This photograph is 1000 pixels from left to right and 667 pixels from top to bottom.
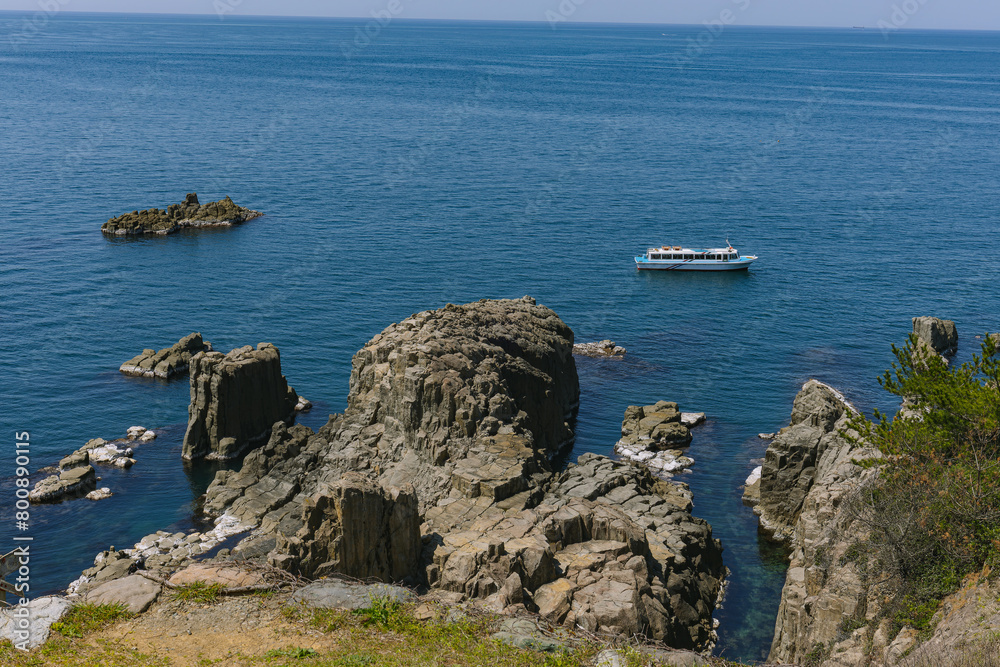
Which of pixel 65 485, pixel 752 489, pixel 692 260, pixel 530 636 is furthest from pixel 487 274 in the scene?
pixel 530 636

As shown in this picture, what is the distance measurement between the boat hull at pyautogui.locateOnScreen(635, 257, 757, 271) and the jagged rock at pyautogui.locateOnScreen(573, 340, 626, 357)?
2706 cm

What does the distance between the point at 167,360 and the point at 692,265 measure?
6917 centimetres

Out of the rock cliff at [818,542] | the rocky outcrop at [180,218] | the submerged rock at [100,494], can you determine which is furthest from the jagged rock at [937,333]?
the rocky outcrop at [180,218]

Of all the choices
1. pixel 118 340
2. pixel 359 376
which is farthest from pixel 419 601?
pixel 118 340

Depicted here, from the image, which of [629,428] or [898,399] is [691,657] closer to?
[629,428]

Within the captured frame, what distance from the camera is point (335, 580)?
93.4 ft

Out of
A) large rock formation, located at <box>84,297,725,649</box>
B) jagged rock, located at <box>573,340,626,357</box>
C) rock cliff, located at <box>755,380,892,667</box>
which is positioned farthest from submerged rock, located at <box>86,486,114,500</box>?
rock cliff, located at <box>755,380,892,667</box>

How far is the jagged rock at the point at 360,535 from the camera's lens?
4162cm

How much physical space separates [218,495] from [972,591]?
51.5 metres

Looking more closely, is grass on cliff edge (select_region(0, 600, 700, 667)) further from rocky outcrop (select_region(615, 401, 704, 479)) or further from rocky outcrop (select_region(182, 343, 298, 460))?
rocky outcrop (select_region(182, 343, 298, 460))

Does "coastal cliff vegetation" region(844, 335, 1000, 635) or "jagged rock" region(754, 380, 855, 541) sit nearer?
"coastal cliff vegetation" region(844, 335, 1000, 635)

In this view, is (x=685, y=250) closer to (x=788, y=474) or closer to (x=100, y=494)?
(x=788, y=474)

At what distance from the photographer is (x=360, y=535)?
4188 centimetres

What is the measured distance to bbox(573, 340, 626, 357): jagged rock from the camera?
Answer: 91562 mm
